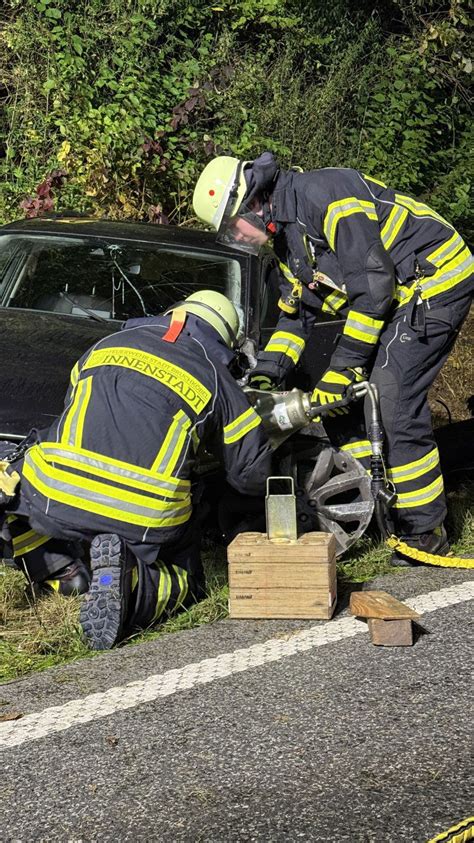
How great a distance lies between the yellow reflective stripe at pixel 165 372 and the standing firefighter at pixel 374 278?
2.95ft

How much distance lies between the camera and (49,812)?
2592 millimetres

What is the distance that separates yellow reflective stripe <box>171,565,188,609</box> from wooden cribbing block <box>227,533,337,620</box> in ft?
0.61

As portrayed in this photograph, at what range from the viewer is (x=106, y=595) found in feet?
12.2

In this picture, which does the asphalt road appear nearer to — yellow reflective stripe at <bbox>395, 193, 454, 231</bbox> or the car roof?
yellow reflective stripe at <bbox>395, 193, 454, 231</bbox>

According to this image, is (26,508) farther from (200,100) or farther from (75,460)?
(200,100)

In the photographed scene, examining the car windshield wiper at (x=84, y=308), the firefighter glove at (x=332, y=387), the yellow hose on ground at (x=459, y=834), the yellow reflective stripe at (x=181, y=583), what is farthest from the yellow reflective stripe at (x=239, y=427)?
the yellow hose on ground at (x=459, y=834)

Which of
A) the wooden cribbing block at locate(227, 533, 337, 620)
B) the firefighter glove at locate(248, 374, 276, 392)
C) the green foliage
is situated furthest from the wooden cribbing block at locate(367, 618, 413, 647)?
the green foliage

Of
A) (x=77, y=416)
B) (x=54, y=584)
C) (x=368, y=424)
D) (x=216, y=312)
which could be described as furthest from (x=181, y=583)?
(x=368, y=424)

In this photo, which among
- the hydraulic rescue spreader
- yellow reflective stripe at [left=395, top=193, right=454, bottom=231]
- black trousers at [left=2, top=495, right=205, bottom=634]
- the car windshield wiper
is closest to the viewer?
black trousers at [left=2, top=495, right=205, bottom=634]

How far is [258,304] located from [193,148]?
4.15 meters

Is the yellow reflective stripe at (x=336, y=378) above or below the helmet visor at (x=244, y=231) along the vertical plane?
below

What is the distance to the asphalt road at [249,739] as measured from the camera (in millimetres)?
2523

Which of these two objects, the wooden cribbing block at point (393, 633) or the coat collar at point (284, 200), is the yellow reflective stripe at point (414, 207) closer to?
the coat collar at point (284, 200)

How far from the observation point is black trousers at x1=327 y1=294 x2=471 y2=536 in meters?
4.77
